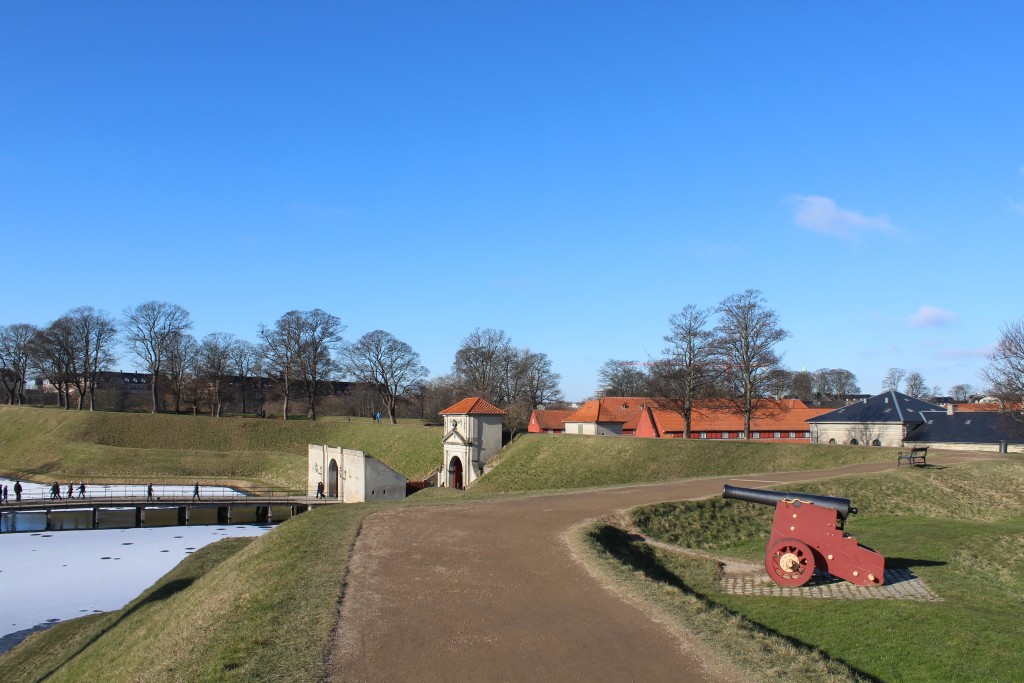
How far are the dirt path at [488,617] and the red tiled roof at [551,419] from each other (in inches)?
1548

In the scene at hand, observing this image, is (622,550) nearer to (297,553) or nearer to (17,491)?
(297,553)

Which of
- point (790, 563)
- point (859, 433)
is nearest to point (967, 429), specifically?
point (859, 433)

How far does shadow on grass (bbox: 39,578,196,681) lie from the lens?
593 inches

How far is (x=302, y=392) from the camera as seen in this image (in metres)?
85.2

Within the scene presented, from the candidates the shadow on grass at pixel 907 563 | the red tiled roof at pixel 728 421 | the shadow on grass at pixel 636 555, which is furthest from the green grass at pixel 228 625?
the red tiled roof at pixel 728 421

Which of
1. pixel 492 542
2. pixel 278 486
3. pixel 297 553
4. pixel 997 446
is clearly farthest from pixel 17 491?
pixel 997 446

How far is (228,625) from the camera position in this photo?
10.5 metres

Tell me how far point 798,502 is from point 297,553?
1045cm

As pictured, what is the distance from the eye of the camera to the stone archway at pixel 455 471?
44875 mm

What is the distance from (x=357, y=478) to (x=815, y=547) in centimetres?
3375

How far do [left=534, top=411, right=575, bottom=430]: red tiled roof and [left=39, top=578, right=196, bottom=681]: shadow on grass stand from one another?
1554 inches

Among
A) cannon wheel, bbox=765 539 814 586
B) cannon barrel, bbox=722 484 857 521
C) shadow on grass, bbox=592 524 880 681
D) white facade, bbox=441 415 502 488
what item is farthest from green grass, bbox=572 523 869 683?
white facade, bbox=441 415 502 488

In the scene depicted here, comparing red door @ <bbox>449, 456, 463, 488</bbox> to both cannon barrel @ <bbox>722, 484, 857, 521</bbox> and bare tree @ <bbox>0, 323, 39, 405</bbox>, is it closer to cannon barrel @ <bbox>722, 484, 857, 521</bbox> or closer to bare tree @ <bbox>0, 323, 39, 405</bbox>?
cannon barrel @ <bbox>722, 484, 857, 521</bbox>

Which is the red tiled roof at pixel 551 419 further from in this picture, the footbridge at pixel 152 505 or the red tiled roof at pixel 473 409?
the footbridge at pixel 152 505
